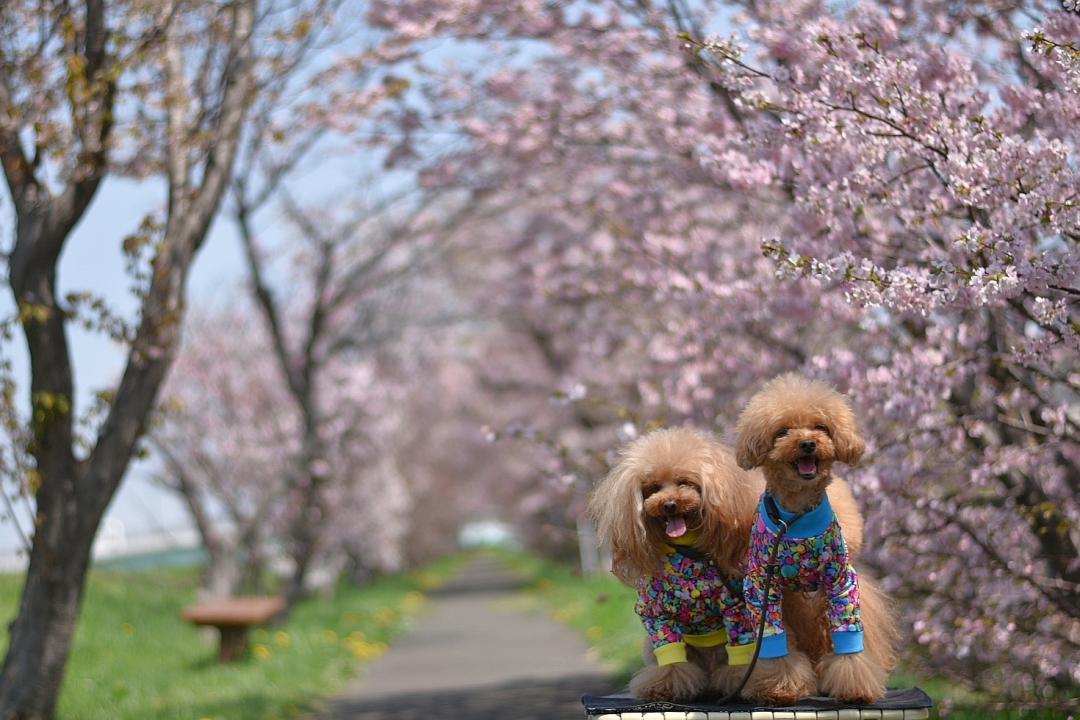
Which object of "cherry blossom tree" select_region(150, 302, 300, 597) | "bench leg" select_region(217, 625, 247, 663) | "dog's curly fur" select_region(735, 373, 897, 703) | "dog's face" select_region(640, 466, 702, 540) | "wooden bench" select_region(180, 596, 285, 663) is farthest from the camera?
"cherry blossom tree" select_region(150, 302, 300, 597)

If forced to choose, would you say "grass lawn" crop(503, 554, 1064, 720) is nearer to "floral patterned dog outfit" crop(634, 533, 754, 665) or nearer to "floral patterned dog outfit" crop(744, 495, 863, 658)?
"floral patterned dog outfit" crop(634, 533, 754, 665)

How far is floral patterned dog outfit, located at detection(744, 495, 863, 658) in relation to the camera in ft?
12.4

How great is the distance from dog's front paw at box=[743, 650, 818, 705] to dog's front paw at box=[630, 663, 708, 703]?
9.7 inches

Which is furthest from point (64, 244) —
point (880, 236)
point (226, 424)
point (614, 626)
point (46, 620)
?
point (226, 424)

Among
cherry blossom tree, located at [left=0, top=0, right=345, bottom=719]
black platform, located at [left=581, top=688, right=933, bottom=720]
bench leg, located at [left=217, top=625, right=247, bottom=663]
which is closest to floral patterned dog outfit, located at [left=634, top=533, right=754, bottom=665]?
black platform, located at [left=581, top=688, right=933, bottom=720]

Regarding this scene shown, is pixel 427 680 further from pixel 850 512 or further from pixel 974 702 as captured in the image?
pixel 850 512

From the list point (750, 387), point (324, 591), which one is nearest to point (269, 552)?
point (324, 591)

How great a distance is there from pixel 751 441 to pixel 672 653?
2.55 ft

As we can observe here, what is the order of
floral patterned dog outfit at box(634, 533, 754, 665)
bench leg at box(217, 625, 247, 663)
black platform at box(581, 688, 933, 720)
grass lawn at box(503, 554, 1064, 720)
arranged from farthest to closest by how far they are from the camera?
bench leg at box(217, 625, 247, 663) < grass lawn at box(503, 554, 1064, 720) < floral patterned dog outfit at box(634, 533, 754, 665) < black platform at box(581, 688, 933, 720)

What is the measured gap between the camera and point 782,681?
377 cm

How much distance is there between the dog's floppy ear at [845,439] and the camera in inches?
147

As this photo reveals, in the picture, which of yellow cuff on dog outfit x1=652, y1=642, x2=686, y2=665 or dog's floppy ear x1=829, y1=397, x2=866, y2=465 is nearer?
dog's floppy ear x1=829, y1=397, x2=866, y2=465

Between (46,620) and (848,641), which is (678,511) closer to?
(848,641)

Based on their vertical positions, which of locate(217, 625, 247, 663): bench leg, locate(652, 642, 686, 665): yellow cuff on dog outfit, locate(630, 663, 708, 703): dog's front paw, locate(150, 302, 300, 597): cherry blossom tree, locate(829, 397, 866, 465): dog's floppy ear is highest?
locate(829, 397, 866, 465): dog's floppy ear
